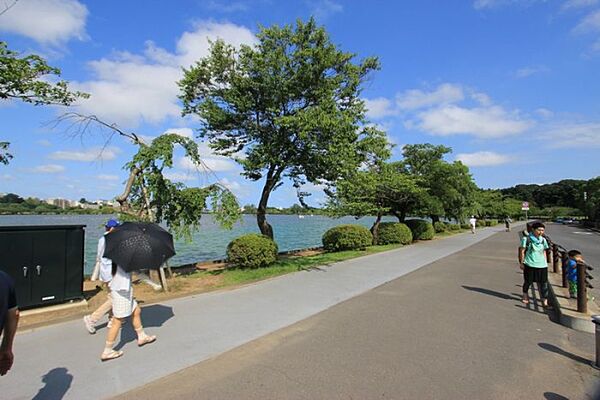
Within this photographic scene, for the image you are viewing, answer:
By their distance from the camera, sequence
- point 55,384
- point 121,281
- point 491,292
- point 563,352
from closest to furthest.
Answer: point 55,384, point 121,281, point 563,352, point 491,292

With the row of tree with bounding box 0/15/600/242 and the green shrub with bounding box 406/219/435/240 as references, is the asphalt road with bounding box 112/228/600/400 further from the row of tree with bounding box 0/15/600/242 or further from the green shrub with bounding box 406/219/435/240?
the green shrub with bounding box 406/219/435/240

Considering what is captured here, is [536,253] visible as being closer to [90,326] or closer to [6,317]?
[90,326]

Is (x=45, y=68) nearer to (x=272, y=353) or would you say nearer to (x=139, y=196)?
(x=139, y=196)

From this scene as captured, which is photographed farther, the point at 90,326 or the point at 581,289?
the point at 581,289

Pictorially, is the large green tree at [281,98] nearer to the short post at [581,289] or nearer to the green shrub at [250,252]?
the green shrub at [250,252]

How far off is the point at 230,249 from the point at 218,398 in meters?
8.26

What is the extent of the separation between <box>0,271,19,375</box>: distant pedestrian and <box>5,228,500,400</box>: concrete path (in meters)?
1.43

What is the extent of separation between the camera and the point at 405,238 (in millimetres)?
22125

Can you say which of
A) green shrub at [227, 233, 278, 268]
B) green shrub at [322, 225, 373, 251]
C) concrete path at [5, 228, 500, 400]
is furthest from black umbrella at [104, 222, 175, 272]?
green shrub at [322, 225, 373, 251]

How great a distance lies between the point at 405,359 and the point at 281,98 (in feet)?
30.4

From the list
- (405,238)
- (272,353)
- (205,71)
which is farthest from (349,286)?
(405,238)

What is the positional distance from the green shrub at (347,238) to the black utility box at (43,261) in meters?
12.6

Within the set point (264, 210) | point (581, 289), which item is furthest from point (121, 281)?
point (264, 210)

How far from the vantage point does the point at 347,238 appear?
1789 cm
